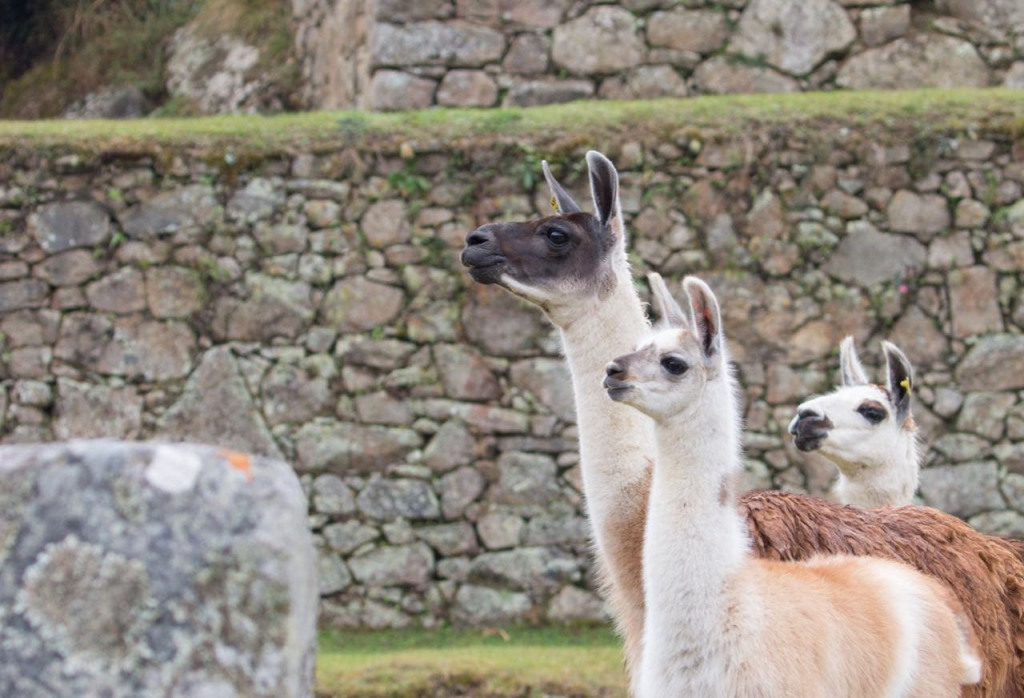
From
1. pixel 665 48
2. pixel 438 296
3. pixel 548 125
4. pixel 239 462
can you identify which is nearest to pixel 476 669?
pixel 438 296

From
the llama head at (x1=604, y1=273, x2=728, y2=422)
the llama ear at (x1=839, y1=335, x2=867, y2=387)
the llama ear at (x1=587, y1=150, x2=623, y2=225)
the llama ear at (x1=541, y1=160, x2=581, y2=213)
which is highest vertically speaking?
the llama ear at (x1=587, y1=150, x2=623, y2=225)

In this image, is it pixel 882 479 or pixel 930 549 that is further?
pixel 882 479

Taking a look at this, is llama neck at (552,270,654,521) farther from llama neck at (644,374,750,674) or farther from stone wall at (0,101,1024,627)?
stone wall at (0,101,1024,627)

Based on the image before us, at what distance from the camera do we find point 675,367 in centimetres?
302

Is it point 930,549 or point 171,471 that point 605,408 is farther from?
point 171,471

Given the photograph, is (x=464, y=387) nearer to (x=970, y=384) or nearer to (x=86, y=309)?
(x=86, y=309)

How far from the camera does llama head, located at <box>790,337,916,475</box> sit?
4379 millimetres

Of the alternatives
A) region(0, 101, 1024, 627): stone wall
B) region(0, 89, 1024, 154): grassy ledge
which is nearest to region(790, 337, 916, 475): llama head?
region(0, 101, 1024, 627): stone wall

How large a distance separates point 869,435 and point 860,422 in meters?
0.05

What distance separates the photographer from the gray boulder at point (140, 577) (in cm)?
161

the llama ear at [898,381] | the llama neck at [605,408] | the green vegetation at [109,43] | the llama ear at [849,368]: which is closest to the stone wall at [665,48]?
the green vegetation at [109,43]

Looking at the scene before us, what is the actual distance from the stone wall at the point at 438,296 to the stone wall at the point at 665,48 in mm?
1208

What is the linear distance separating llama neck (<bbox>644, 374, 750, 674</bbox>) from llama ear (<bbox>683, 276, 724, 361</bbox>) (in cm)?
10

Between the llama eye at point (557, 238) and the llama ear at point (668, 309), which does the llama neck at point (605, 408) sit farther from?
the llama ear at point (668, 309)
